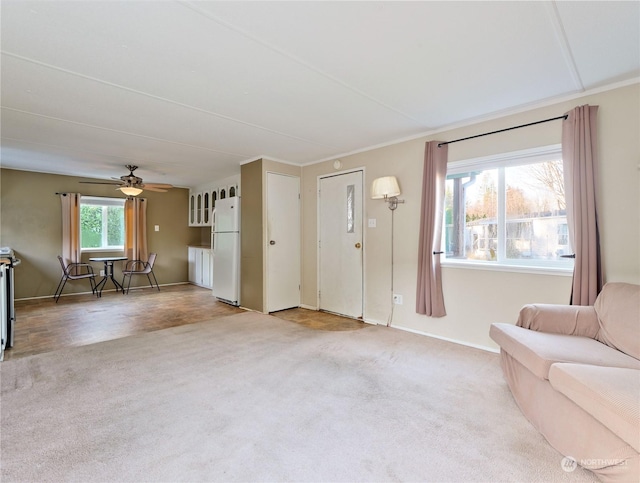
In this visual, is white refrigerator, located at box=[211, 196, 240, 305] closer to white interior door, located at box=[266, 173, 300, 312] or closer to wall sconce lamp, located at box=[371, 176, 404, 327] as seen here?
white interior door, located at box=[266, 173, 300, 312]

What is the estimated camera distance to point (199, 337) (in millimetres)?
3502

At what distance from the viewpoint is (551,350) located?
186cm

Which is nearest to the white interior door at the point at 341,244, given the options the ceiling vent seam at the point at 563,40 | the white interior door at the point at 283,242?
the white interior door at the point at 283,242

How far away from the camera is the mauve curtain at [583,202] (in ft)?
8.01

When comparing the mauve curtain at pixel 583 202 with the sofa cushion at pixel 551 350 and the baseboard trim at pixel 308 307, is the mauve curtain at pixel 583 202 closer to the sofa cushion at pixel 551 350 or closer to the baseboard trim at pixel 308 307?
the sofa cushion at pixel 551 350

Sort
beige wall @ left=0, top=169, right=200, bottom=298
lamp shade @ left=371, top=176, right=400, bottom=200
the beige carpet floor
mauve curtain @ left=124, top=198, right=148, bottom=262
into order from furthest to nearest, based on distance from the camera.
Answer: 1. mauve curtain @ left=124, top=198, right=148, bottom=262
2. beige wall @ left=0, top=169, right=200, bottom=298
3. lamp shade @ left=371, top=176, right=400, bottom=200
4. the beige carpet floor

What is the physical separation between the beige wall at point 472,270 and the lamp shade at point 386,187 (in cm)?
18

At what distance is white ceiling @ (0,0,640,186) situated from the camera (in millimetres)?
1667

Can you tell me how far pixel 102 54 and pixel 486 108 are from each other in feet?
9.99

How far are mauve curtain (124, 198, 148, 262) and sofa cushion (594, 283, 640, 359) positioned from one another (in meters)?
7.49

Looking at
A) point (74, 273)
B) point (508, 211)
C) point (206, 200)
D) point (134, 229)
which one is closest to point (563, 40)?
point (508, 211)

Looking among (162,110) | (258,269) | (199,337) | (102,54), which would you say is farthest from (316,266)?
(102,54)

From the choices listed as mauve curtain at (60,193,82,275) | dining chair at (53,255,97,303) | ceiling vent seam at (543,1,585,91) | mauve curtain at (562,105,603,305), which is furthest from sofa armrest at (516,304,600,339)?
mauve curtain at (60,193,82,275)

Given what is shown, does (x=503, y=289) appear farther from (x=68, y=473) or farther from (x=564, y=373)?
(x=68, y=473)
